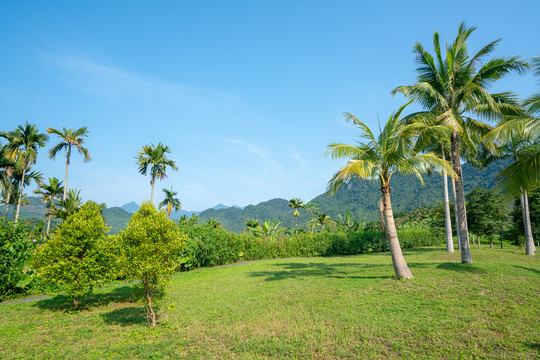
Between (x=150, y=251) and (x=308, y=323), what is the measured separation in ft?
11.8

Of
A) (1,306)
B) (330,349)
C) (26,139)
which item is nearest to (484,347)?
(330,349)

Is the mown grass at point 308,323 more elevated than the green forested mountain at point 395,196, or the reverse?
the green forested mountain at point 395,196

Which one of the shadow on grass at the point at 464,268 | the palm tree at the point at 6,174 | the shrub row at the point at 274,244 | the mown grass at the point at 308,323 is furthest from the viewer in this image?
the palm tree at the point at 6,174

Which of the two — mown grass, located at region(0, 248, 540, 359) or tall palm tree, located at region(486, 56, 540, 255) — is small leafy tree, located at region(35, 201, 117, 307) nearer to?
mown grass, located at region(0, 248, 540, 359)

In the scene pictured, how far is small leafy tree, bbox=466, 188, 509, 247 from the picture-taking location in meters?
19.3

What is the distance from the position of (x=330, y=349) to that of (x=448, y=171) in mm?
7649

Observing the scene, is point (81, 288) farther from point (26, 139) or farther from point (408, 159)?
point (26, 139)

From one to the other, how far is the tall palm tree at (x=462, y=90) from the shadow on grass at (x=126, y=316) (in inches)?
465

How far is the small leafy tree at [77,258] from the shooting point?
721cm

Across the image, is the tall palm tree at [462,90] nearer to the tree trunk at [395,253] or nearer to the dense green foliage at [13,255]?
the tree trunk at [395,253]

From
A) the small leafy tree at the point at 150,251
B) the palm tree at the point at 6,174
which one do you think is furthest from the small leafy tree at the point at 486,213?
the palm tree at the point at 6,174

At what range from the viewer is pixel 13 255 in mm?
8758

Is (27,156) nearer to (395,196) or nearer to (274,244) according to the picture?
(274,244)

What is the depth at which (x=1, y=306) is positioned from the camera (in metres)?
7.93
